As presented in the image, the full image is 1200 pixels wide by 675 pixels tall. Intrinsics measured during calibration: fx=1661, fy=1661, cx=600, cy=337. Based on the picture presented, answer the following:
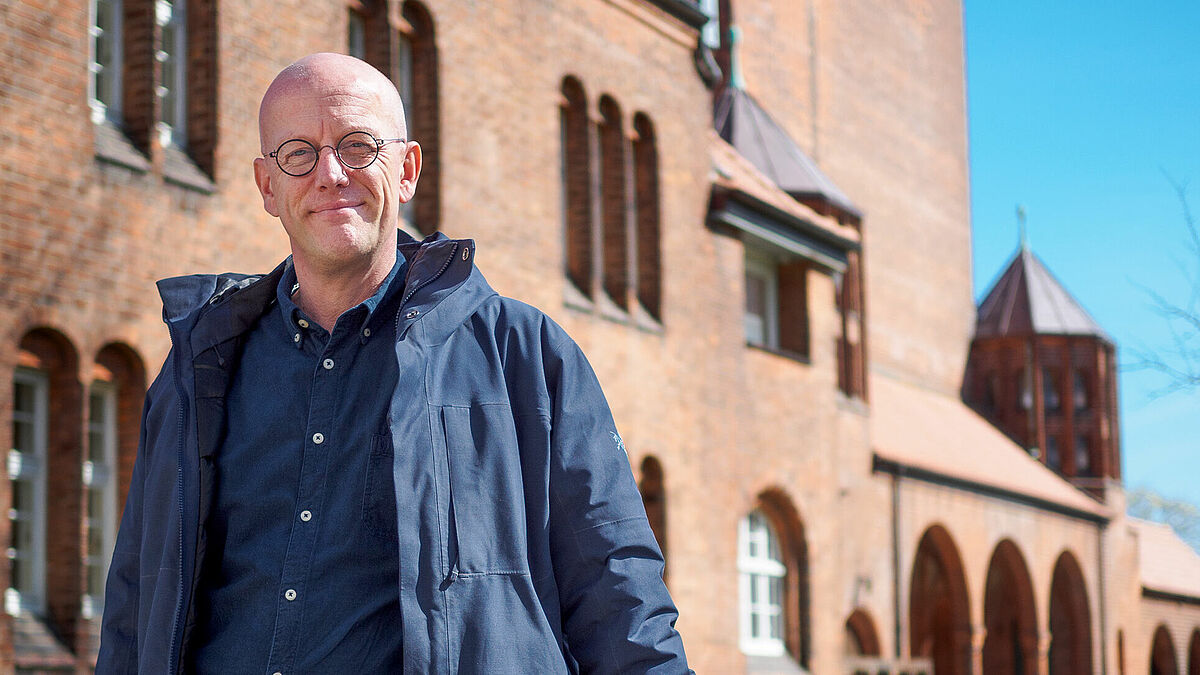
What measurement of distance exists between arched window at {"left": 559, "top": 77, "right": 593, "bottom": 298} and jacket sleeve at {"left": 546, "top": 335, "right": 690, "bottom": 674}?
1467cm

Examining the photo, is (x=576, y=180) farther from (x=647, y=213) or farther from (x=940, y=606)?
(x=940, y=606)

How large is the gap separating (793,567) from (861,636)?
4.63m

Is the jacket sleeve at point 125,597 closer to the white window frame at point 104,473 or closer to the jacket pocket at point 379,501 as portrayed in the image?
the jacket pocket at point 379,501

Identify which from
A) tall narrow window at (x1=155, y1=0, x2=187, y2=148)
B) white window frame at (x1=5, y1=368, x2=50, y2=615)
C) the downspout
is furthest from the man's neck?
the downspout

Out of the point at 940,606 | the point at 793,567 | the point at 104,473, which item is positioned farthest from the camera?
the point at 940,606

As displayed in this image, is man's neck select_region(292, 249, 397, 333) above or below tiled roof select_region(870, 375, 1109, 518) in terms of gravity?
below

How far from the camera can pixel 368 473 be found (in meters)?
2.54

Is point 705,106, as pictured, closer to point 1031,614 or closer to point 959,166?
point 1031,614

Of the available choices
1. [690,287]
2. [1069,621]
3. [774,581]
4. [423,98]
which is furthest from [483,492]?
[1069,621]

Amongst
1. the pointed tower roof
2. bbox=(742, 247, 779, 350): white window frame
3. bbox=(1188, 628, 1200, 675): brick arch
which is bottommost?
bbox=(1188, 628, 1200, 675): brick arch

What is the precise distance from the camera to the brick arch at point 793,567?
2170cm

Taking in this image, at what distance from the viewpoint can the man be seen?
246 centimetres

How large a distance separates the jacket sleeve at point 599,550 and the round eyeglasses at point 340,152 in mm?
439

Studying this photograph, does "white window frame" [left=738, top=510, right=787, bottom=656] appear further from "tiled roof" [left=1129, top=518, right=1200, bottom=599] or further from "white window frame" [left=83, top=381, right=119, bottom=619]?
"tiled roof" [left=1129, top=518, right=1200, bottom=599]
